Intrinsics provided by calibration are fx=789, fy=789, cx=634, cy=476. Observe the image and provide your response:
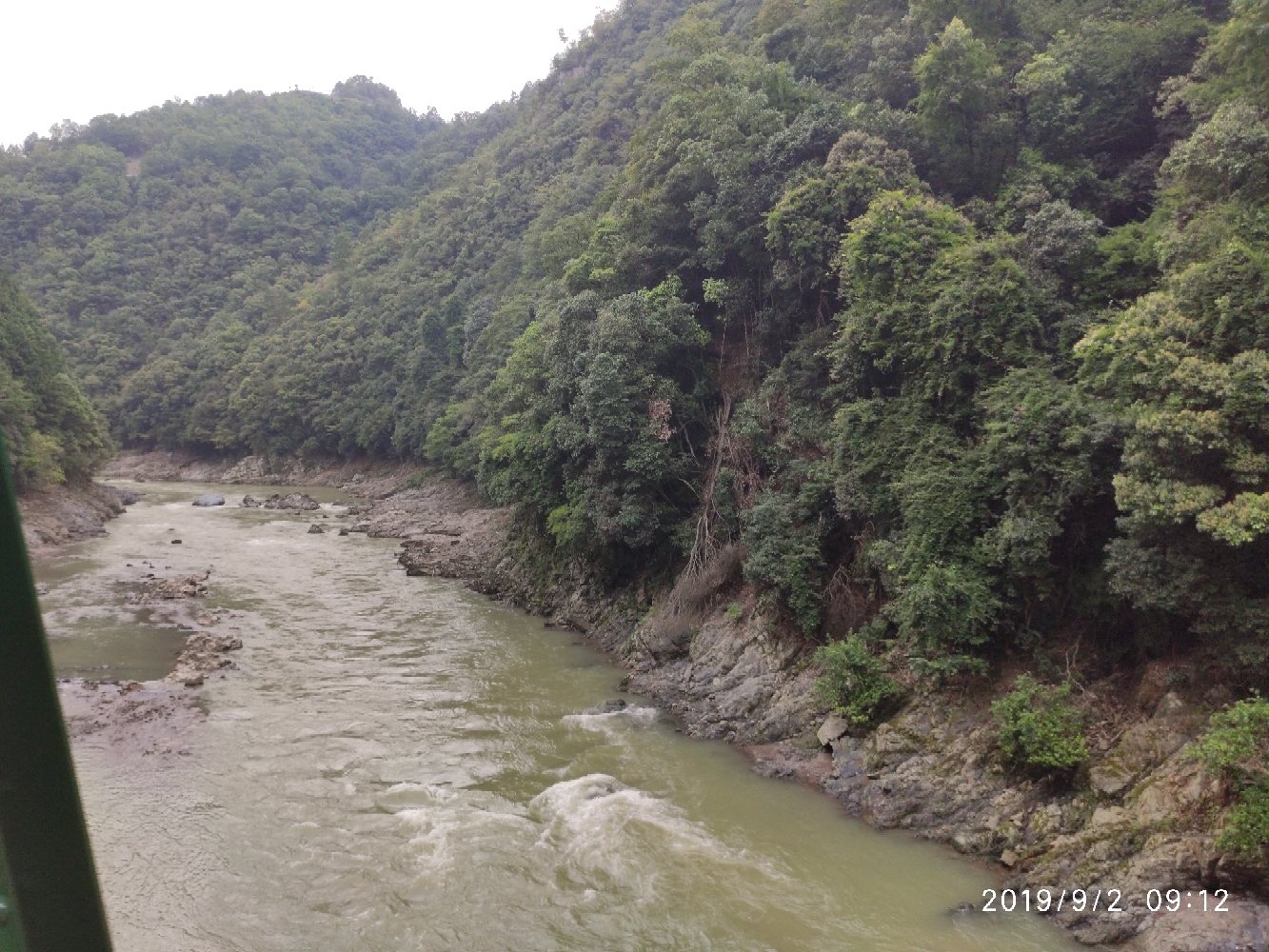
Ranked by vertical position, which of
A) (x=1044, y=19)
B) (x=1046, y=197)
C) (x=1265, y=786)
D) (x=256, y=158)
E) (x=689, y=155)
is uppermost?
(x=256, y=158)

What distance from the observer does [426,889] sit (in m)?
8.76

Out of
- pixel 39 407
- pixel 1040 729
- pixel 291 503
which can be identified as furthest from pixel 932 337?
pixel 39 407

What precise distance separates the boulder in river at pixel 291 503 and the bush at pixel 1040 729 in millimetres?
33447

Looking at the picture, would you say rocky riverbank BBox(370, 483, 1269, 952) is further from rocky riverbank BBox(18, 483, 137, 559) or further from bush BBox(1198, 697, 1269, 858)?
rocky riverbank BBox(18, 483, 137, 559)

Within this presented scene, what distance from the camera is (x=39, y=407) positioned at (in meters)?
30.6

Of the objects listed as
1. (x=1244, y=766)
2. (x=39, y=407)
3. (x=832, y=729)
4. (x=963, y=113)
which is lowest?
(x=832, y=729)

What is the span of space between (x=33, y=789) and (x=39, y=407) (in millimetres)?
37077

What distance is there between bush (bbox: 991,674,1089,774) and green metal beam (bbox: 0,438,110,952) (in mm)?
10054

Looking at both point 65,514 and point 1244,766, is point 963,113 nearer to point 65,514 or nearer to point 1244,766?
point 1244,766

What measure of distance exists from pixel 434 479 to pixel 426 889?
103 feet

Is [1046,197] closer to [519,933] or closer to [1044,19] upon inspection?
[1044,19]

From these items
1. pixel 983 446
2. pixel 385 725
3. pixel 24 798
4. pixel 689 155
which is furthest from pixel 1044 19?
pixel 24 798

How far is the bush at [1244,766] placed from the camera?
7.28 metres

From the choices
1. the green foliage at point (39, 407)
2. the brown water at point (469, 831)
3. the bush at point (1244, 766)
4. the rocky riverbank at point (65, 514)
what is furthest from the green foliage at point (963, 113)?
the green foliage at point (39, 407)
